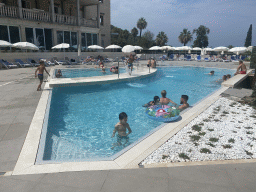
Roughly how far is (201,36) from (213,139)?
71.6 m

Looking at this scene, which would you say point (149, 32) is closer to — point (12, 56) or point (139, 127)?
point (12, 56)

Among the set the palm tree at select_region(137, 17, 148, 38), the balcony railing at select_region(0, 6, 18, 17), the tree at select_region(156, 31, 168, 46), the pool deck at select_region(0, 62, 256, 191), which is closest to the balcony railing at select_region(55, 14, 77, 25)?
the balcony railing at select_region(0, 6, 18, 17)

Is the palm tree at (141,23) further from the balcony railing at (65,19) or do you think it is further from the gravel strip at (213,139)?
the gravel strip at (213,139)

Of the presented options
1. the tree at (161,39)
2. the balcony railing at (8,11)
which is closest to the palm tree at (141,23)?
the tree at (161,39)

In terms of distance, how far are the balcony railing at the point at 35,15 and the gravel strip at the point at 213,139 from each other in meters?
21.5

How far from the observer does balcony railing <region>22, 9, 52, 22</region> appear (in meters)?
20.3

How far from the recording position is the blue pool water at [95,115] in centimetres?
483

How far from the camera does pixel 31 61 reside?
1891 centimetres

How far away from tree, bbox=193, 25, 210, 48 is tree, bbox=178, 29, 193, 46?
6893 mm

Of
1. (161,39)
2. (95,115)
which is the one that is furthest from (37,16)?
(161,39)

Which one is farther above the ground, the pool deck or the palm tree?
the palm tree

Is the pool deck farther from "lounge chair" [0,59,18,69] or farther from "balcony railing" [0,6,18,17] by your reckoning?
"balcony railing" [0,6,18,17]

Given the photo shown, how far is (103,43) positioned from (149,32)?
47.1m

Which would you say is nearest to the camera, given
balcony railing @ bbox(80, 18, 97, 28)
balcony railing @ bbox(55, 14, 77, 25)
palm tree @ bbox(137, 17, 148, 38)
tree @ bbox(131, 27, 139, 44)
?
balcony railing @ bbox(55, 14, 77, 25)
